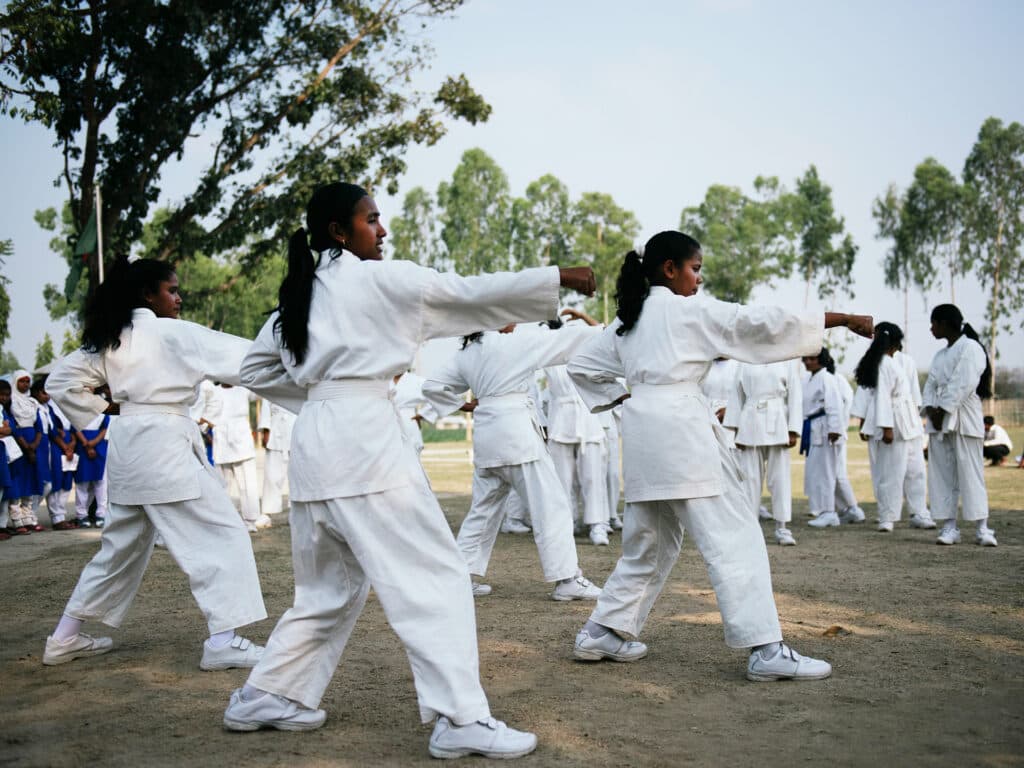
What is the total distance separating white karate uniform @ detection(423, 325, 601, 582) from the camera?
6688mm

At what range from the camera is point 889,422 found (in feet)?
34.5

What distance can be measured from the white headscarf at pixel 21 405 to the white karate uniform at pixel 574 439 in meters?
6.60

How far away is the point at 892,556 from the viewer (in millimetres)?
8414

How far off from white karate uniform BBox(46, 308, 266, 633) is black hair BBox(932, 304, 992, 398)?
22.2 ft

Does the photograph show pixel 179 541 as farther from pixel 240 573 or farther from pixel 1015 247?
A: pixel 1015 247

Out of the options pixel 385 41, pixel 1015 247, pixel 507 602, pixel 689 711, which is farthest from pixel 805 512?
pixel 1015 247

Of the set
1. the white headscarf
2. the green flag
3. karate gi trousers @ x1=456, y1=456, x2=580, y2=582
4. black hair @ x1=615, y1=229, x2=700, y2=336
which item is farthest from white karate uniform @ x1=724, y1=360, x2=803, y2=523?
the green flag

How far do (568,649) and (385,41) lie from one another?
17.1m

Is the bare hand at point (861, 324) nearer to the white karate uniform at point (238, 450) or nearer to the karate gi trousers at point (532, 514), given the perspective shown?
the karate gi trousers at point (532, 514)

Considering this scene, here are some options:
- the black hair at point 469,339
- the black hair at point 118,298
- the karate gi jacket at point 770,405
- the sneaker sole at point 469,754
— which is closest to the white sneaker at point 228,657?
the black hair at point 118,298

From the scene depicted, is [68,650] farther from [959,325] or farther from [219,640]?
[959,325]

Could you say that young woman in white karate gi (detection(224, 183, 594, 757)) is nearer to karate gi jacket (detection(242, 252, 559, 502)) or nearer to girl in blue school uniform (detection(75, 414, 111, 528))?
karate gi jacket (detection(242, 252, 559, 502))

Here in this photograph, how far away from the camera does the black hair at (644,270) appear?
189 inches

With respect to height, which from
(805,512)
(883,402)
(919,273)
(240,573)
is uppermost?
(919,273)
